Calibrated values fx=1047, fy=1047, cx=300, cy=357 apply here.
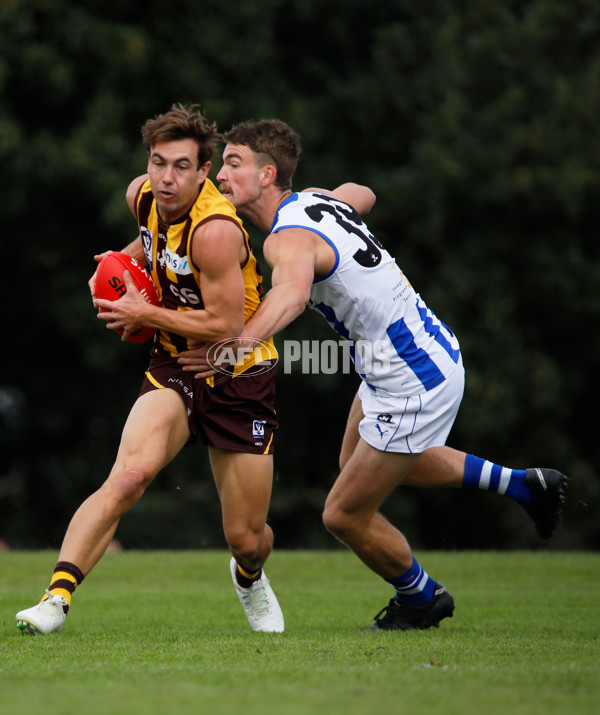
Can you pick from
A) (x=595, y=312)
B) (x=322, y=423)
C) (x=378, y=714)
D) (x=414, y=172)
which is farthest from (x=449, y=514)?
(x=378, y=714)

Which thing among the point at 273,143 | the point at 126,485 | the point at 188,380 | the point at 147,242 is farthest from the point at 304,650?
the point at 273,143

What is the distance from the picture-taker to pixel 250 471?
5.40 m

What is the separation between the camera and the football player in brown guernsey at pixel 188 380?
16.3 feet

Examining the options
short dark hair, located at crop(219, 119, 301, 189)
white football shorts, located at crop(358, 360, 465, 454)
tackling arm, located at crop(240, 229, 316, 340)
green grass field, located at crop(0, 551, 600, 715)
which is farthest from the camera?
short dark hair, located at crop(219, 119, 301, 189)

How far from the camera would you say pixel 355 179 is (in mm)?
16250

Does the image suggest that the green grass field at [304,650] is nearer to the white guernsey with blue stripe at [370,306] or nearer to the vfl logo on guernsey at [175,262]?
the white guernsey with blue stripe at [370,306]

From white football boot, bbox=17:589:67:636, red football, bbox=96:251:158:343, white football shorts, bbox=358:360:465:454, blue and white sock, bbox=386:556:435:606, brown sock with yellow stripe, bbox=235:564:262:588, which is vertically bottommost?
white football boot, bbox=17:589:67:636

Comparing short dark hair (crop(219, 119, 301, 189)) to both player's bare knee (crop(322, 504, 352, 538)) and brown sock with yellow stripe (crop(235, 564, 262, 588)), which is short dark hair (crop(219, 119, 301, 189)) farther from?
brown sock with yellow stripe (crop(235, 564, 262, 588))

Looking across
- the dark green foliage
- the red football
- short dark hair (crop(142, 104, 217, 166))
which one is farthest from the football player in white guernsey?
the dark green foliage

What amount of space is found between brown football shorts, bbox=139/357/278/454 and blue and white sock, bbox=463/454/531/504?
3.82 ft

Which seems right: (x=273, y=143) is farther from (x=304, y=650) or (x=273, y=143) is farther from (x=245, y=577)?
(x=304, y=650)

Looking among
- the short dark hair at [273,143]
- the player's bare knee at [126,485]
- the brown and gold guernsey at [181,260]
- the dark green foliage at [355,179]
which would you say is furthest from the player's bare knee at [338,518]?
the dark green foliage at [355,179]

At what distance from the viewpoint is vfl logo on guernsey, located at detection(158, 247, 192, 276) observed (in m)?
5.20

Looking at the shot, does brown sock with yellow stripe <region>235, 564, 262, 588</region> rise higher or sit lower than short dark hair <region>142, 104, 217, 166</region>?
lower
